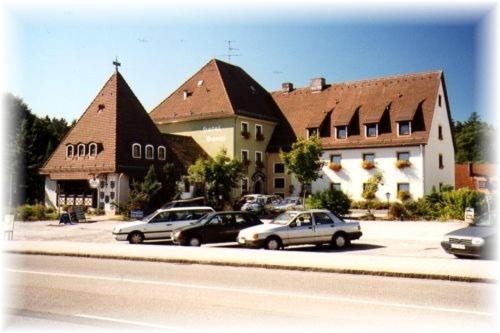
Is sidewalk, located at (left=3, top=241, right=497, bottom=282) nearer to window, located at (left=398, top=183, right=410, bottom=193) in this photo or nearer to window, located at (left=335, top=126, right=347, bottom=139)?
window, located at (left=398, top=183, right=410, bottom=193)

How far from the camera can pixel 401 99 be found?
43688 mm

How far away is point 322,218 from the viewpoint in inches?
728

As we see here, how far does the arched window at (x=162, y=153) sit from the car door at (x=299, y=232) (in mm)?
25422

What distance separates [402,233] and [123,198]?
22.1m

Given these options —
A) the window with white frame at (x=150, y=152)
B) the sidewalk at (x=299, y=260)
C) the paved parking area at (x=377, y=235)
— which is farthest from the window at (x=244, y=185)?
the sidewalk at (x=299, y=260)

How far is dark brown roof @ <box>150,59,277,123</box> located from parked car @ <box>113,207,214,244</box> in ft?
79.5

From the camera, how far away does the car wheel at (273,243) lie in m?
17.6

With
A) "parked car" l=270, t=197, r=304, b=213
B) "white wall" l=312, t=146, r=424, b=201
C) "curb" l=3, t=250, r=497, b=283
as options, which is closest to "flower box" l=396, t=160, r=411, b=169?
"white wall" l=312, t=146, r=424, b=201

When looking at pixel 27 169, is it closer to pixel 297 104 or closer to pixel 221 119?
pixel 221 119

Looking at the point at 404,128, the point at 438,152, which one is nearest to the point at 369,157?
the point at 404,128

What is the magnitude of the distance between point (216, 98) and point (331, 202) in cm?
2014

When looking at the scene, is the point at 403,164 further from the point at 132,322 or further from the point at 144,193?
the point at 132,322

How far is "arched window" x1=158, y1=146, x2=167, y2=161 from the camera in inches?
1640

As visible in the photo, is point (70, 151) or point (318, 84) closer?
point (70, 151)
